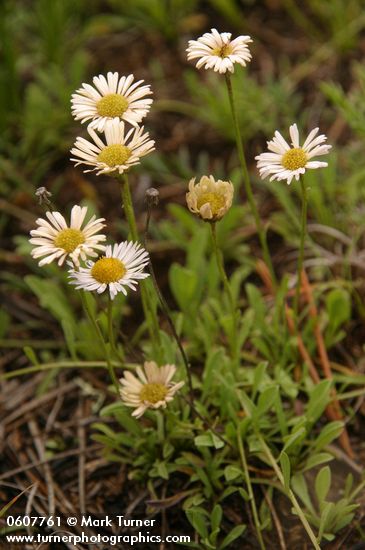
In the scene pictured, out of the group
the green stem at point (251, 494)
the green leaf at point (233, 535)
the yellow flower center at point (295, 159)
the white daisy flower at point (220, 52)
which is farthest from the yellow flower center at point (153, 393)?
the white daisy flower at point (220, 52)

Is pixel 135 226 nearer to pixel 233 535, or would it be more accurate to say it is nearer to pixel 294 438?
pixel 294 438

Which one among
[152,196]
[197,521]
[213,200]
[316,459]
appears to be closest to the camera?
[152,196]

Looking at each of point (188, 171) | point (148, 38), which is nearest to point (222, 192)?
point (188, 171)

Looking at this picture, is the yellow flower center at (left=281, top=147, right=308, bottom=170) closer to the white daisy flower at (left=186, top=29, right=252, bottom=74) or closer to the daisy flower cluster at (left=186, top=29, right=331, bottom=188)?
the daisy flower cluster at (left=186, top=29, right=331, bottom=188)

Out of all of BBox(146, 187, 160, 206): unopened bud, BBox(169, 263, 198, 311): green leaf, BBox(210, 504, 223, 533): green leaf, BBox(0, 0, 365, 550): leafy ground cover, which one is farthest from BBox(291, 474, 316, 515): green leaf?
BBox(146, 187, 160, 206): unopened bud

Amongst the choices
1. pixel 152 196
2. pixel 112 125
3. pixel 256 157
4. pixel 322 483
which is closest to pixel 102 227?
pixel 152 196
